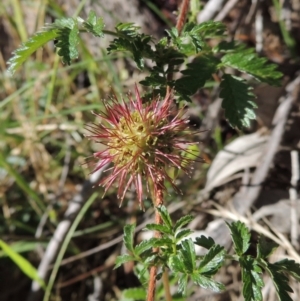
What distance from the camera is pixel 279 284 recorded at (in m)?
1.34

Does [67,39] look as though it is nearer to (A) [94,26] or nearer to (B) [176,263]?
(A) [94,26]

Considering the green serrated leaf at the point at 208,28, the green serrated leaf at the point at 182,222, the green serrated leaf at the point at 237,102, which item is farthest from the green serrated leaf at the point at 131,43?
the green serrated leaf at the point at 182,222

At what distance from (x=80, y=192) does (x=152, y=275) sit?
1.16 m

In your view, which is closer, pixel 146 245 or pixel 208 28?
pixel 146 245

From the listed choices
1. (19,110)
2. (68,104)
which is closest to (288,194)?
(68,104)

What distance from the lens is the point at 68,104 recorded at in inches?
117

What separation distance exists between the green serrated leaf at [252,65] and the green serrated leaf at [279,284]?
1.92 feet

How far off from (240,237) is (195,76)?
495mm

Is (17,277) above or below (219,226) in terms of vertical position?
below

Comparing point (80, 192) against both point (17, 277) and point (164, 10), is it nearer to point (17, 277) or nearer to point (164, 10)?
point (17, 277)

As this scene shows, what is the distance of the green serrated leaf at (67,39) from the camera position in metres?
1.32

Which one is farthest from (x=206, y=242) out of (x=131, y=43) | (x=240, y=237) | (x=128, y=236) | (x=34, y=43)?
(x=34, y=43)

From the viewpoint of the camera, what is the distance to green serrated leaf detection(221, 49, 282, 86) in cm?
162

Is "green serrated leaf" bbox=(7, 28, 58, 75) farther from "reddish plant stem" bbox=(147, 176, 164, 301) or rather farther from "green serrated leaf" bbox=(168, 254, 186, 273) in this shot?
"green serrated leaf" bbox=(168, 254, 186, 273)
